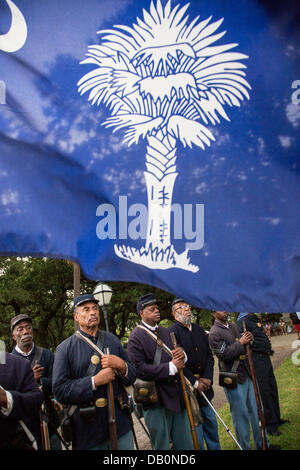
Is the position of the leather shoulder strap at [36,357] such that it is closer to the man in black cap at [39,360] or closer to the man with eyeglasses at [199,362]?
the man in black cap at [39,360]

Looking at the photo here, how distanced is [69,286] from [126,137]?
2226cm

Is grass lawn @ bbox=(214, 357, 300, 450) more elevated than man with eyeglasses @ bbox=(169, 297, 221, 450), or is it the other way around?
man with eyeglasses @ bbox=(169, 297, 221, 450)

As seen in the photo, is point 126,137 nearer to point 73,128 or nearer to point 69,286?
point 73,128

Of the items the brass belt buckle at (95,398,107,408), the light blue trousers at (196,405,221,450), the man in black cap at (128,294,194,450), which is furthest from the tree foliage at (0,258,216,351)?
the brass belt buckle at (95,398,107,408)

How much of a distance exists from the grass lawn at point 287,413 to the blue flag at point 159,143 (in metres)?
4.59

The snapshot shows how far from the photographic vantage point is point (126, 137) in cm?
302

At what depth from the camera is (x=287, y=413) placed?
28.2 ft

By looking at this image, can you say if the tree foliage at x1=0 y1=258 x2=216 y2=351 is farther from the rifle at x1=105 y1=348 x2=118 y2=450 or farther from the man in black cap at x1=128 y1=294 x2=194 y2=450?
the rifle at x1=105 y1=348 x2=118 y2=450

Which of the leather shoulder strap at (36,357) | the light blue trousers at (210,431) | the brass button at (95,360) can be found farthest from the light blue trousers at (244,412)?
the brass button at (95,360)

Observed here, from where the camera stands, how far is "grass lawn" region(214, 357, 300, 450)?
672 cm

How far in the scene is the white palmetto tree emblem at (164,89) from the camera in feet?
9.52

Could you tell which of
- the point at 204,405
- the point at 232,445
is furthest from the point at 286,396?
the point at 204,405

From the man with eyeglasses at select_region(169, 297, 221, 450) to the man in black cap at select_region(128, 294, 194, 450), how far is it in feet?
2.12

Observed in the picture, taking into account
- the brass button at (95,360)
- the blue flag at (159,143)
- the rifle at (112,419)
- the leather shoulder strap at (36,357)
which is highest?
the blue flag at (159,143)
